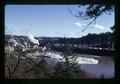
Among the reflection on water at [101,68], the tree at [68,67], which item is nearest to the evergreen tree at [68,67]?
the tree at [68,67]

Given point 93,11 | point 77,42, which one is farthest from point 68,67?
point 93,11

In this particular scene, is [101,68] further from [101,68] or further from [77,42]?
[77,42]

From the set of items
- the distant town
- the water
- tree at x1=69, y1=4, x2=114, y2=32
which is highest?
tree at x1=69, y1=4, x2=114, y2=32

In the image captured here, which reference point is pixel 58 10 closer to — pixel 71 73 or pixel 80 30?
pixel 80 30

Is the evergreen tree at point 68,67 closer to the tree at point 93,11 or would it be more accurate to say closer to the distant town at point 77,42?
the distant town at point 77,42

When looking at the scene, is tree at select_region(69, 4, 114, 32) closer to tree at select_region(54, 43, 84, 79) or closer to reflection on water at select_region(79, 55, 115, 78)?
tree at select_region(54, 43, 84, 79)

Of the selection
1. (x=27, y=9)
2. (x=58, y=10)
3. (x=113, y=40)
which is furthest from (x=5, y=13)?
(x=113, y=40)

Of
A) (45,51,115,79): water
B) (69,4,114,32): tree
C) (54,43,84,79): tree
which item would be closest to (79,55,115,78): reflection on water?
(45,51,115,79): water

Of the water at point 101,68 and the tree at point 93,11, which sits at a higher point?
the tree at point 93,11
